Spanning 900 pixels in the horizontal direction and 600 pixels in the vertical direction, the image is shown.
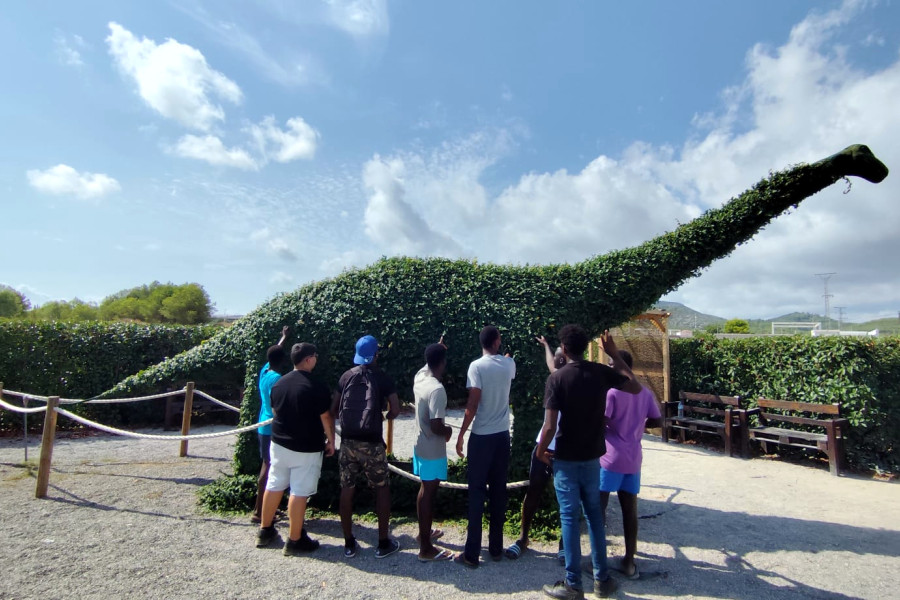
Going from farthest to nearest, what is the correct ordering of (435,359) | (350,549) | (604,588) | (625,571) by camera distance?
(350,549)
(435,359)
(625,571)
(604,588)

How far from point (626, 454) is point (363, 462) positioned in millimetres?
2352

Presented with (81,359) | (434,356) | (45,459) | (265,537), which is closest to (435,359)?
(434,356)

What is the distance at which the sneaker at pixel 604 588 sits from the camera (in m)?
3.90

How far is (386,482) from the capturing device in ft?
15.1

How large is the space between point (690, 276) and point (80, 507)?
7.60 m

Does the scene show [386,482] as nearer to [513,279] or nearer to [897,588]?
[513,279]

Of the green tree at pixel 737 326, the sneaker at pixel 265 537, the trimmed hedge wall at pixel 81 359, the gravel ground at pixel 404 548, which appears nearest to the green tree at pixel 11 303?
the trimmed hedge wall at pixel 81 359

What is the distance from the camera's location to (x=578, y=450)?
3881mm

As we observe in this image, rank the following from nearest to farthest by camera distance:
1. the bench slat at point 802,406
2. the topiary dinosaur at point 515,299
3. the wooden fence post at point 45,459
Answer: the topiary dinosaur at point 515,299, the wooden fence post at point 45,459, the bench slat at point 802,406

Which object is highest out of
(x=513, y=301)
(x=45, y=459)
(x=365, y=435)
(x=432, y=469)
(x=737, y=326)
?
(x=737, y=326)

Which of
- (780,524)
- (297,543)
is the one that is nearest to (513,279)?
(297,543)

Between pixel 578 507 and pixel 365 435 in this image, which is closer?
pixel 578 507

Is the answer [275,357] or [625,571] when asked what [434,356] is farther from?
[625,571]

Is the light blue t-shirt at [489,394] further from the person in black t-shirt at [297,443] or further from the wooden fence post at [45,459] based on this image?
the wooden fence post at [45,459]
